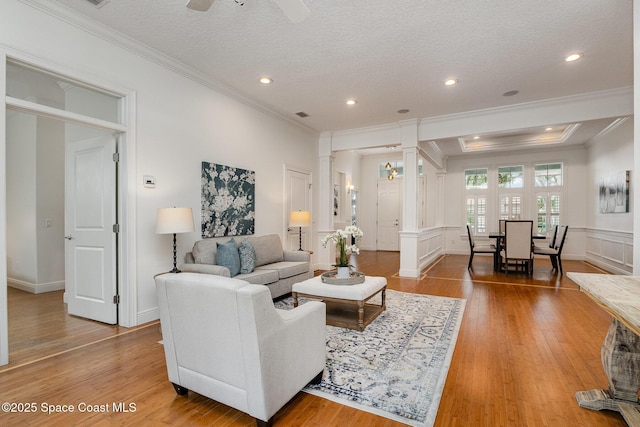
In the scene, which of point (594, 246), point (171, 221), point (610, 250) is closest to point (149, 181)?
point (171, 221)

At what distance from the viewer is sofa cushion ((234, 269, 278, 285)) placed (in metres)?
3.72

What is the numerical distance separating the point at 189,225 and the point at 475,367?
3.04m

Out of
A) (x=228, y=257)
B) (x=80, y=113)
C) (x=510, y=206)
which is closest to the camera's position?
(x=80, y=113)

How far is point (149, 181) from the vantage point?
138 inches

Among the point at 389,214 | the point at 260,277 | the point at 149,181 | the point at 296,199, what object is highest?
the point at 149,181

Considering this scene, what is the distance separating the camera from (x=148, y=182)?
11.5 feet

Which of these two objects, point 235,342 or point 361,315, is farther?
point 361,315

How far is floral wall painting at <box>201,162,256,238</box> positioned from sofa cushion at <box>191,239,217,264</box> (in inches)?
11.5

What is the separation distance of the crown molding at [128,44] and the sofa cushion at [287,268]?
2.60m

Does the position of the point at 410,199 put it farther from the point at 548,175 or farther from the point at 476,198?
the point at 548,175

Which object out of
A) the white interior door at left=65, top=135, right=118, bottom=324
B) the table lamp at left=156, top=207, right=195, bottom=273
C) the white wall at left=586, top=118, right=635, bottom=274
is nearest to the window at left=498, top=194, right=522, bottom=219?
the white wall at left=586, top=118, right=635, bottom=274

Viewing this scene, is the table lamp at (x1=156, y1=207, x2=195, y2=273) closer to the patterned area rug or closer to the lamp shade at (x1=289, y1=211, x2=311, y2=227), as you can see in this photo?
the patterned area rug

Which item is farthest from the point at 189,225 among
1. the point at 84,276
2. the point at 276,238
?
the point at 276,238

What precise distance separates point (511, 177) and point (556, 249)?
9.63ft
